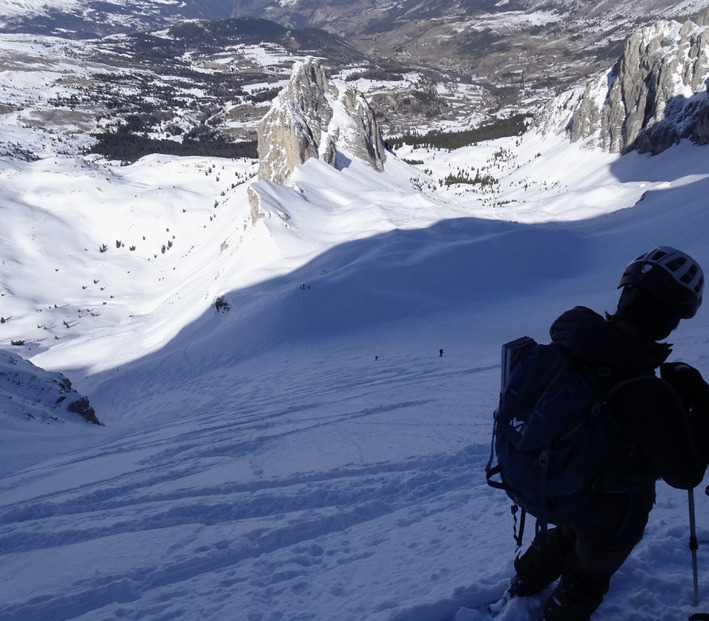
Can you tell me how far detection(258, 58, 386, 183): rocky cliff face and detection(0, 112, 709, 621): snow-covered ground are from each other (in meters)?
3.10

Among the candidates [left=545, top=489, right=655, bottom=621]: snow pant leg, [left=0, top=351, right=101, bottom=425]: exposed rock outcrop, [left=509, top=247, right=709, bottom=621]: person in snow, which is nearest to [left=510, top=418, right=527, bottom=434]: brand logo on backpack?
[left=509, top=247, right=709, bottom=621]: person in snow

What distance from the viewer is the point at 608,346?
5.74ft

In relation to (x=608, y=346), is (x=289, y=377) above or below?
below

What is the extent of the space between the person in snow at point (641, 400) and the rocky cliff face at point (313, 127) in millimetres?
33005

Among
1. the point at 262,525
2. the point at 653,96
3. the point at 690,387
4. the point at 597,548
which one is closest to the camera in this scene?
the point at 690,387

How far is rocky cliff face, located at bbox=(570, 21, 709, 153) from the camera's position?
37.0 metres

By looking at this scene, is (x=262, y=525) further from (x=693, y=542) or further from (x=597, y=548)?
(x=693, y=542)

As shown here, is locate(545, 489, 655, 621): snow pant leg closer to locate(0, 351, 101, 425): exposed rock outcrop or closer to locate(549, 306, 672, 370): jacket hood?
locate(549, 306, 672, 370): jacket hood

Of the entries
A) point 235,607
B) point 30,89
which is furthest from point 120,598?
point 30,89

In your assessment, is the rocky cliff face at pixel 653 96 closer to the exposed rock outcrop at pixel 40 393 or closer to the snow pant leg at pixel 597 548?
the exposed rock outcrop at pixel 40 393

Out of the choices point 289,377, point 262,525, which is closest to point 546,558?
point 262,525

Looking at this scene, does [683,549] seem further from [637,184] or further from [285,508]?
Answer: [637,184]

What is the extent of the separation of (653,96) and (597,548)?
164 ft

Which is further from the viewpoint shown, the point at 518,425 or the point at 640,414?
the point at 518,425
